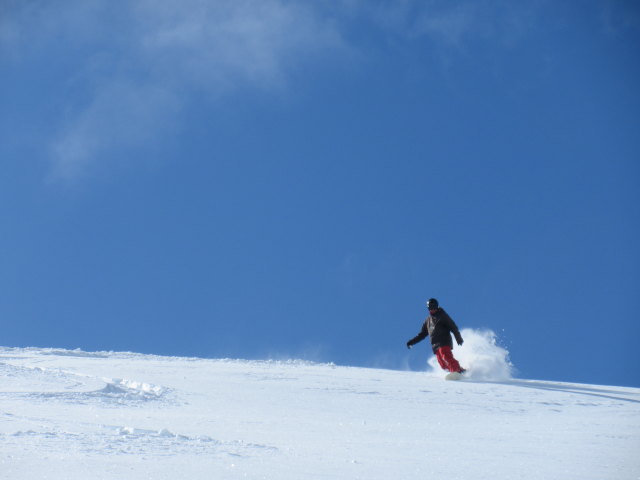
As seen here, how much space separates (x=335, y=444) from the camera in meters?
5.50

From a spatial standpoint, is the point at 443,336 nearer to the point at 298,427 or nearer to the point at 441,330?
the point at 441,330

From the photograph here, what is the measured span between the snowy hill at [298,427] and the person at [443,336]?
1488mm

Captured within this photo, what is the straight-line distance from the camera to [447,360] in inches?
517

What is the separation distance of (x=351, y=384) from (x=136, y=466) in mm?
6618

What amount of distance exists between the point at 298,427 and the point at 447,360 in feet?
24.0

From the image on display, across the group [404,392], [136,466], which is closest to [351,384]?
[404,392]

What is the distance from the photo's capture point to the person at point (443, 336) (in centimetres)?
1309

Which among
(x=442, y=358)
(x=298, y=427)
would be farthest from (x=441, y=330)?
(x=298, y=427)

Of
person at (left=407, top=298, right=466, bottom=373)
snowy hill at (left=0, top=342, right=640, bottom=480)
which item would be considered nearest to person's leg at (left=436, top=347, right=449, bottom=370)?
person at (left=407, top=298, right=466, bottom=373)

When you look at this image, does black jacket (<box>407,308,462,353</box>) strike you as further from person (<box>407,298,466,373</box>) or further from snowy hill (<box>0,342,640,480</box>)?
snowy hill (<box>0,342,640,480</box>)

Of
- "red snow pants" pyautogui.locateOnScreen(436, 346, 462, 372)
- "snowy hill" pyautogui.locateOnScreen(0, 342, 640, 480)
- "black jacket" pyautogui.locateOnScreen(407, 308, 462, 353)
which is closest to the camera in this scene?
"snowy hill" pyautogui.locateOnScreen(0, 342, 640, 480)

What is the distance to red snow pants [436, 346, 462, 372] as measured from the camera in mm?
13000

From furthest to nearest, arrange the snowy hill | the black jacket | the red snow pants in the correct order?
the black jacket → the red snow pants → the snowy hill

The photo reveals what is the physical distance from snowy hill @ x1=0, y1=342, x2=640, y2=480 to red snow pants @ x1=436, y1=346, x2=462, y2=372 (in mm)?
1380
